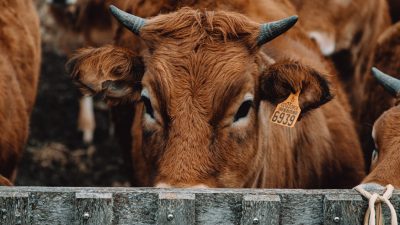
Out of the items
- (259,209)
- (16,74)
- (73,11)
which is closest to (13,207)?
(259,209)

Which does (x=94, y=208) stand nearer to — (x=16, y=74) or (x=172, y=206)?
(x=172, y=206)

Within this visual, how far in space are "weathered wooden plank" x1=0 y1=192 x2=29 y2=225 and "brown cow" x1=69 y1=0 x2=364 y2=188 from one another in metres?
1.04

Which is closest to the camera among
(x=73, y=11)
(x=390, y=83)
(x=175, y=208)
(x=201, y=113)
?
(x=175, y=208)

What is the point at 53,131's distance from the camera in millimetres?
10742

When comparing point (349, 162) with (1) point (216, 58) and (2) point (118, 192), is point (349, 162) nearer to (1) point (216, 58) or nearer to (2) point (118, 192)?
(1) point (216, 58)

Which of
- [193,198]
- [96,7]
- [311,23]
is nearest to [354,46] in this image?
[311,23]

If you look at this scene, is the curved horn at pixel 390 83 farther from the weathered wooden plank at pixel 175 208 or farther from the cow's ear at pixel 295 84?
the weathered wooden plank at pixel 175 208

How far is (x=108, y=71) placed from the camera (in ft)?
16.1

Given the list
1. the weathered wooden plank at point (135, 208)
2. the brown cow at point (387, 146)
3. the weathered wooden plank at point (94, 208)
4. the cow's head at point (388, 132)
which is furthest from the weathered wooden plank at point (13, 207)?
the cow's head at point (388, 132)

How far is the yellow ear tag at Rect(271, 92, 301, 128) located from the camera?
4.81 m

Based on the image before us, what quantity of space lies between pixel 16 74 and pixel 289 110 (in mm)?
2581

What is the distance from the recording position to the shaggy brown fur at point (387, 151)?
14.5 ft

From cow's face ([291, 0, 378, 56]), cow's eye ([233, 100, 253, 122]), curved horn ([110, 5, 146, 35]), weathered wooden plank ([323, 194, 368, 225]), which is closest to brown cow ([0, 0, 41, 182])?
curved horn ([110, 5, 146, 35])

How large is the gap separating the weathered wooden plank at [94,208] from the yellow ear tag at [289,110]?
163 cm
